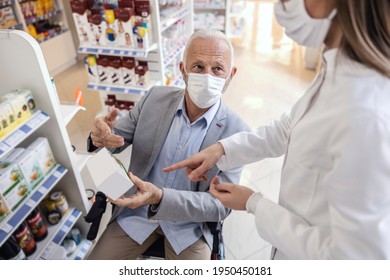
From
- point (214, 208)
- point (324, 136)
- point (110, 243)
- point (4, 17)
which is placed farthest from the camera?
point (4, 17)

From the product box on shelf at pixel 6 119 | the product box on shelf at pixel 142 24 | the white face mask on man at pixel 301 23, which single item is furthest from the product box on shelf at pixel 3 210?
the product box on shelf at pixel 142 24

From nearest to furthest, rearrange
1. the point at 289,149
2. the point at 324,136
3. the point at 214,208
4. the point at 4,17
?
the point at 324,136 → the point at 289,149 → the point at 214,208 → the point at 4,17

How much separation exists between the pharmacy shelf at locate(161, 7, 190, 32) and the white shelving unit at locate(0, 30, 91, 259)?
5.97ft

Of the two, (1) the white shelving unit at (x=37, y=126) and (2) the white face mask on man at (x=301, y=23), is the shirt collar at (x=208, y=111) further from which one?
(2) the white face mask on man at (x=301, y=23)

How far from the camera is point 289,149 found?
0.95 meters

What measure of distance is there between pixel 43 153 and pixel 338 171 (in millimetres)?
1716

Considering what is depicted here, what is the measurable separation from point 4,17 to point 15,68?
3.95m

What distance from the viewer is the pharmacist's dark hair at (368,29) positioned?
2.19ft

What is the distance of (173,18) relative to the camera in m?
3.48

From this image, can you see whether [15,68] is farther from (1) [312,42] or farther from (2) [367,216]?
(2) [367,216]

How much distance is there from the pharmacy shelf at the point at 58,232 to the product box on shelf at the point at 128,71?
157 centimetres

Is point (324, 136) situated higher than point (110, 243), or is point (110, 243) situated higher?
point (324, 136)

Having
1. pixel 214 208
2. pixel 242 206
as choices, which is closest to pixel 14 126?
pixel 214 208

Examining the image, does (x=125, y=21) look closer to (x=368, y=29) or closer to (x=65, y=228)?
(x=65, y=228)
